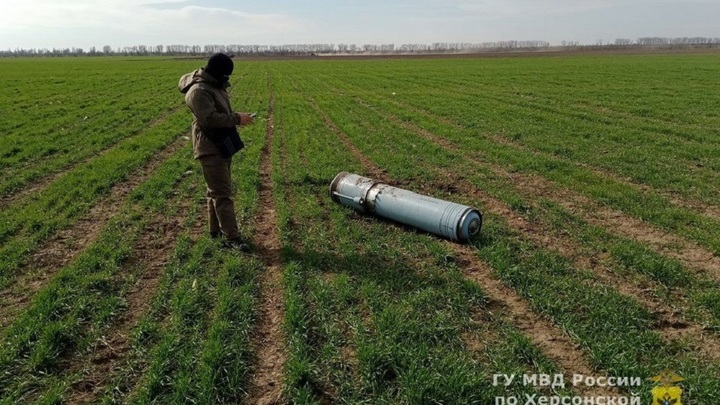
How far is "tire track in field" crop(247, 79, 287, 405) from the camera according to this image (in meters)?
3.93

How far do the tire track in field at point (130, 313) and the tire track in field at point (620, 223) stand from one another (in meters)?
6.28

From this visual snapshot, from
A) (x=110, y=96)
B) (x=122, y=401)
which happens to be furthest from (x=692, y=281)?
(x=110, y=96)

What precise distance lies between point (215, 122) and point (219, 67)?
701mm

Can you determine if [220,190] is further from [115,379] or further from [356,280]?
[115,379]

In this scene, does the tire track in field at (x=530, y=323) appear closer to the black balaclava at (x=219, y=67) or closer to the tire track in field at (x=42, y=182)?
the black balaclava at (x=219, y=67)

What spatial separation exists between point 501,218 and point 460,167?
3.43m

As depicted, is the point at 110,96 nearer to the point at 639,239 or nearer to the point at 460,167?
the point at 460,167

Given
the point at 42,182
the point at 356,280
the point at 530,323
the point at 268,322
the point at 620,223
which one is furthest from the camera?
the point at 42,182

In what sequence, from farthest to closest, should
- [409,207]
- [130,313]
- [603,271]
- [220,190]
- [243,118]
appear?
[409,207] → [220,190] → [243,118] → [603,271] → [130,313]

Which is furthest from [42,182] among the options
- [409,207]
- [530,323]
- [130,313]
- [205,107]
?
[530,323]

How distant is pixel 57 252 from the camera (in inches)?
257

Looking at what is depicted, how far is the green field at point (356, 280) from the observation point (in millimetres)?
4000

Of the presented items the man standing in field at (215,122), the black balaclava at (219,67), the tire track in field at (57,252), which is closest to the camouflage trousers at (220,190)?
the man standing in field at (215,122)

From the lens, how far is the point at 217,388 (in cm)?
384
